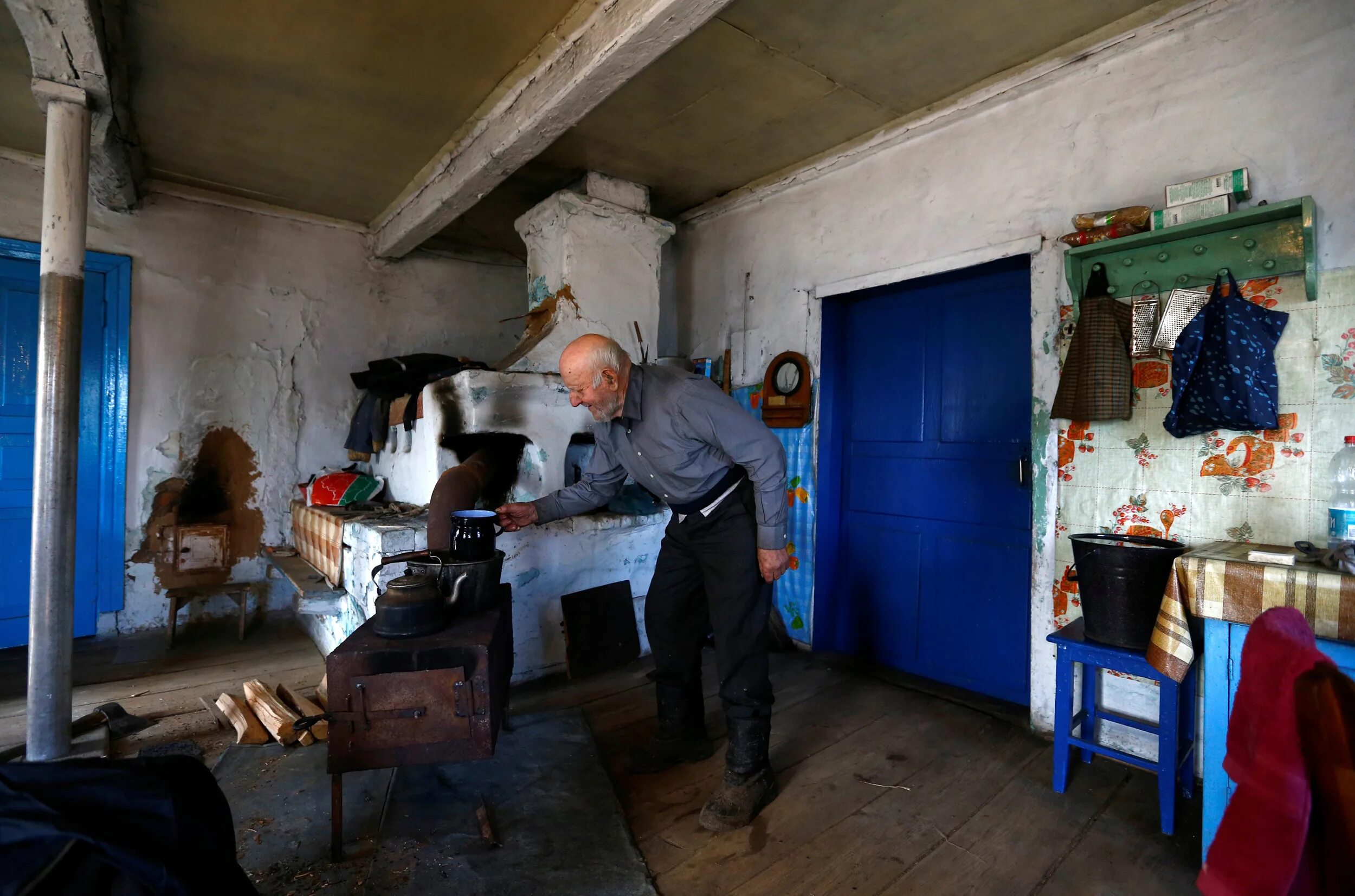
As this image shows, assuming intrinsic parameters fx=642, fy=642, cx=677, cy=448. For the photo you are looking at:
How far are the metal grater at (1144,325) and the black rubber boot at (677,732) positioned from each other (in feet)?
7.10

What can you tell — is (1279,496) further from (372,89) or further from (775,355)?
(372,89)

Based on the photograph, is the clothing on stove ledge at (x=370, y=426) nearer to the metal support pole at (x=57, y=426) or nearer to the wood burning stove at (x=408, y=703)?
the metal support pole at (x=57, y=426)

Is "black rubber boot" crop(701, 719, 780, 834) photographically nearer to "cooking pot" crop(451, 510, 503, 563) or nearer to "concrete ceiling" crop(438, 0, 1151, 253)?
"cooking pot" crop(451, 510, 503, 563)

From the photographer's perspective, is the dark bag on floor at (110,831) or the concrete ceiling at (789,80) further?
the concrete ceiling at (789,80)

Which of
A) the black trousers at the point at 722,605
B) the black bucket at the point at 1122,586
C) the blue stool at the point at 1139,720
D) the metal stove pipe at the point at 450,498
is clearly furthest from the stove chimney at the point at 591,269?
the blue stool at the point at 1139,720

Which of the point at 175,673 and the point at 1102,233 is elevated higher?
the point at 1102,233

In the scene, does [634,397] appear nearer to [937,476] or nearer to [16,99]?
[937,476]

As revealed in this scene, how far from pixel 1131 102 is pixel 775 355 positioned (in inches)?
80.0

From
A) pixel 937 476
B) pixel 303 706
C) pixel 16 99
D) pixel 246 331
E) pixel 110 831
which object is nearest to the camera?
pixel 110 831

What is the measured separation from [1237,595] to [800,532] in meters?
2.23

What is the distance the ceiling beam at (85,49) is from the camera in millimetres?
2309

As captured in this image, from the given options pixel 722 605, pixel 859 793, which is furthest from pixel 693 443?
pixel 859 793

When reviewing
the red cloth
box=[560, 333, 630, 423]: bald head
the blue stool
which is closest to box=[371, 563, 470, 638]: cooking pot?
box=[560, 333, 630, 423]: bald head

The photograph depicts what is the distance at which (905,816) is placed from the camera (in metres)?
2.19
